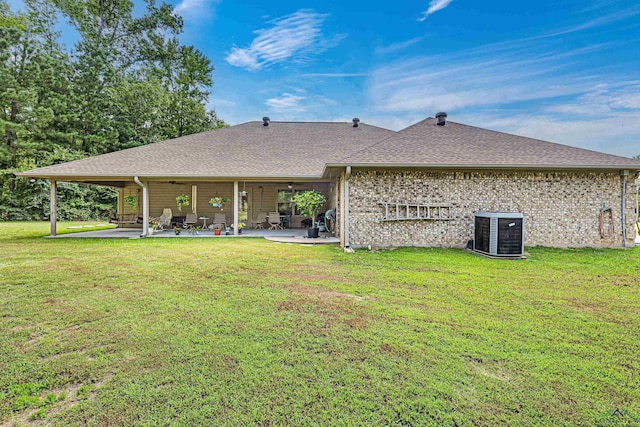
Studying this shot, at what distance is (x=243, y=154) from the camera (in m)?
12.5

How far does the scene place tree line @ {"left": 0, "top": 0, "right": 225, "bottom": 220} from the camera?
19891 mm

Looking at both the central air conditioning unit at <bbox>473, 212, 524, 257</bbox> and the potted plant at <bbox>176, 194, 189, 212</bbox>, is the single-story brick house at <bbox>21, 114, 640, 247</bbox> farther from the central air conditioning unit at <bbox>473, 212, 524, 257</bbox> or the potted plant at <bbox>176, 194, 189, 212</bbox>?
the potted plant at <bbox>176, 194, 189, 212</bbox>

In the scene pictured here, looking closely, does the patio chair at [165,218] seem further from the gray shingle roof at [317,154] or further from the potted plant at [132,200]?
the gray shingle roof at [317,154]

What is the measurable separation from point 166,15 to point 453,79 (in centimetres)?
2604

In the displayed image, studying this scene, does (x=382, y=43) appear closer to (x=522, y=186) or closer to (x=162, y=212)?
(x=522, y=186)

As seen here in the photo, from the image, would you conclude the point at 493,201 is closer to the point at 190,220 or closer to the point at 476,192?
the point at 476,192

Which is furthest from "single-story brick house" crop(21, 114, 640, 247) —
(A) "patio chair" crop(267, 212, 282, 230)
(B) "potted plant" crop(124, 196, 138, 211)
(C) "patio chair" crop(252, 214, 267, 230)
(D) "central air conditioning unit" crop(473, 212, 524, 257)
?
(B) "potted plant" crop(124, 196, 138, 211)

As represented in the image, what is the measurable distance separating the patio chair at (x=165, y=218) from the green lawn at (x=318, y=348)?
7.37 m

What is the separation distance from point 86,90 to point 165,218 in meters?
17.1

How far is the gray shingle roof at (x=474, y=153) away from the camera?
817cm

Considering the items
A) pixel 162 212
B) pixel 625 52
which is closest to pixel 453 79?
pixel 625 52

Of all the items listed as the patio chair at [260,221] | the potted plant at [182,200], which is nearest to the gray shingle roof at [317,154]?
the potted plant at [182,200]

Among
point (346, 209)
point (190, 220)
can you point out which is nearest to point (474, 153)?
point (346, 209)

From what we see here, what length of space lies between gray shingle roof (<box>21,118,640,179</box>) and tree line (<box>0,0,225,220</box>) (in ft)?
41.3
